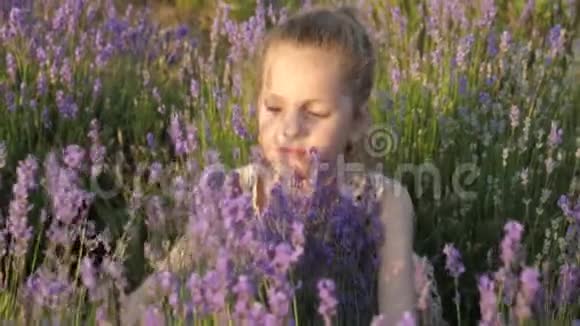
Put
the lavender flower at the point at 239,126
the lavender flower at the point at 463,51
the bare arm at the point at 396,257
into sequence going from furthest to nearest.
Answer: the lavender flower at the point at 463,51 < the lavender flower at the point at 239,126 < the bare arm at the point at 396,257

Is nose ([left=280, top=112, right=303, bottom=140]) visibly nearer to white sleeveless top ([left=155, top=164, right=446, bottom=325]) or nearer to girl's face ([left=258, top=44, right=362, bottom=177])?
girl's face ([left=258, top=44, right=362, bottom=177])

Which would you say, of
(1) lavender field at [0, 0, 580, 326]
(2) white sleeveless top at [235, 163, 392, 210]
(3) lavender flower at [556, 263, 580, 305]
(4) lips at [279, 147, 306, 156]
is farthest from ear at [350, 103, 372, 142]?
(3) lavender flower at [556, 263, 580, 305]

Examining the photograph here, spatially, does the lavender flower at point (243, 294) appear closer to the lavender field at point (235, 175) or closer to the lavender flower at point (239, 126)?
the lavender field at point (235, 175)

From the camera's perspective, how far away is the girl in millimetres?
2582

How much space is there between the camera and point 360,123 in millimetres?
2889

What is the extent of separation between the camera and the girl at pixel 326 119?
258 cm

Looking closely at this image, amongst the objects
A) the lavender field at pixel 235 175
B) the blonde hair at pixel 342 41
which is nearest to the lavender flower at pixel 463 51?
the lavender field at pixel 235 175

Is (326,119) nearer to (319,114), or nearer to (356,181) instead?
(319,114)

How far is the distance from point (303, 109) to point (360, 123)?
0.27 metres

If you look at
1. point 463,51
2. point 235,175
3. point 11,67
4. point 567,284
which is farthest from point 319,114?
point 11,67

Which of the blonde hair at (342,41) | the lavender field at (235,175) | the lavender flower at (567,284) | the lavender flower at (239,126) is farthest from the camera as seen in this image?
the lavender flower at (239,126)

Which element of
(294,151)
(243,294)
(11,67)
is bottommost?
(243,294)

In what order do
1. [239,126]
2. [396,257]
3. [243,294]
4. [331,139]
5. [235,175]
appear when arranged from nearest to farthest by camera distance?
[243,294] → [235,175] → [396,257] → [331,139] → [239,126]

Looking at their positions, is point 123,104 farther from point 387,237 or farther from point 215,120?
point 387,237
